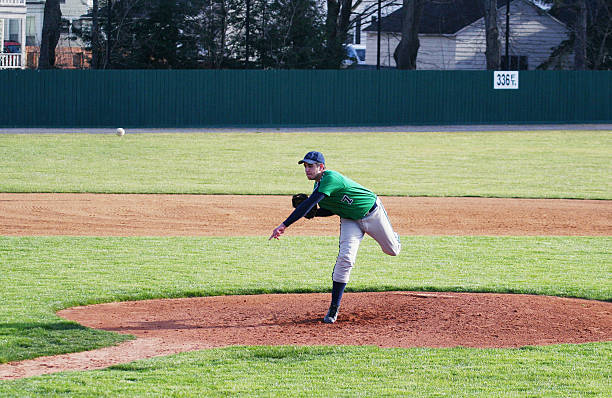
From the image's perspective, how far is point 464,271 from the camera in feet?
36.6

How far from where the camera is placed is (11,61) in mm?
38844

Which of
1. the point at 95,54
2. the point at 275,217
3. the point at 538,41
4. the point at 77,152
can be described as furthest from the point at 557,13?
the point at 275,217

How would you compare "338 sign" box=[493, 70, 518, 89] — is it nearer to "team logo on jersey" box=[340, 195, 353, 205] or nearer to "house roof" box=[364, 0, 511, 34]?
"house roof" box=[364, 0, 511, 34]

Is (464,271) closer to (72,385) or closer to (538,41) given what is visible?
(72,385)

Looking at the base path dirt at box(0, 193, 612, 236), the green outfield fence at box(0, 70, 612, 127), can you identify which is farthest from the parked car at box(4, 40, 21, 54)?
the base path dirt at box(0, 193, 612, 236)

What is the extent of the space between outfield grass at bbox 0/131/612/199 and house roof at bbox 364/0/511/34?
1661cm

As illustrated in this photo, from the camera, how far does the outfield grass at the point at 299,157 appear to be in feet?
64.2

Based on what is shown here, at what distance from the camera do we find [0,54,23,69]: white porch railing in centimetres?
3800

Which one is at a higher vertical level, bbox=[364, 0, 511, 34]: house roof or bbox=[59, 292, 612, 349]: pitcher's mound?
bbox=[364, 0, 511, 34]: house roof

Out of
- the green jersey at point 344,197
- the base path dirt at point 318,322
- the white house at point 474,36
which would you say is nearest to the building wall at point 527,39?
the white house at point 474,36

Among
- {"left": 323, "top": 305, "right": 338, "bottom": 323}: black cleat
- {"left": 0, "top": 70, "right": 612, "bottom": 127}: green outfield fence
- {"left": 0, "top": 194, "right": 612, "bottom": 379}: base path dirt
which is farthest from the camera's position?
{"left": 0, "top": 70, "right": 612, "bottom": 127}: green outfield fence

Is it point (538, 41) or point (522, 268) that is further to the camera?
point (538, 41)

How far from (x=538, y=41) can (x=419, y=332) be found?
42.8 metres

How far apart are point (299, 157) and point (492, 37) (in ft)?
54.7
